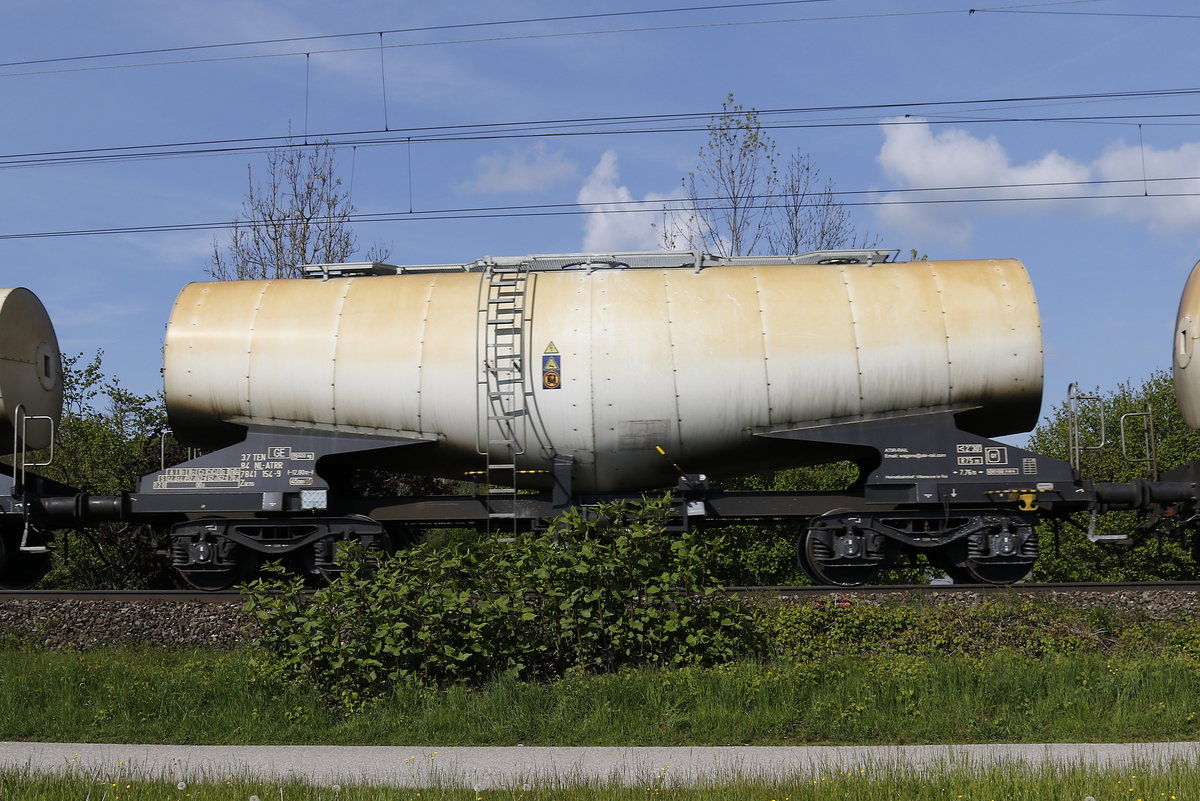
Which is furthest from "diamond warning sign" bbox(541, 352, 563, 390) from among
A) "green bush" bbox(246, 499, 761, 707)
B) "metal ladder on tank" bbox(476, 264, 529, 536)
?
"green bush" bbox(246, 499, 761, 707)

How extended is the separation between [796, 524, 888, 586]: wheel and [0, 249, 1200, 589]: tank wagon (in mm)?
29

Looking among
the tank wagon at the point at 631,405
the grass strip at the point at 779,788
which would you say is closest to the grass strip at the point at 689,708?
the grass strip at the point at 779,788

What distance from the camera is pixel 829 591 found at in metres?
11.8

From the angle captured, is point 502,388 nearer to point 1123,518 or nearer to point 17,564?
point 17,564

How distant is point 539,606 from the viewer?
9.50 m

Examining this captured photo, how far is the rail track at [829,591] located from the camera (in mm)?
11672

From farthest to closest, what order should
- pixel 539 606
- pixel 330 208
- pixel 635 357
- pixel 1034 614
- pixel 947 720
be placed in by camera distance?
pixel 330 208 → pixel 635 357 → pixel 1034 614 → pixel 539 606 → pixel 947 720

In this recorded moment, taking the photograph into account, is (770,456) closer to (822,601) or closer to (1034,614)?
(822,601)

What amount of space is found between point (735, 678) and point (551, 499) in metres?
4.97

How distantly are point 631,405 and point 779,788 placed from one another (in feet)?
22.7

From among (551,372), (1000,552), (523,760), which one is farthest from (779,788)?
(1000,552)

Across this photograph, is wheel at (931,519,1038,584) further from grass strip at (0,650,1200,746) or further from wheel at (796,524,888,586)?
grass strip at (0,650,1200,746)

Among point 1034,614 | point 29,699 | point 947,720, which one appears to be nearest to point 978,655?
point 1034,614

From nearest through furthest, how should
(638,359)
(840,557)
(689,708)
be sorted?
1. (689,708)
2. (638,359)
3. (840,557)
